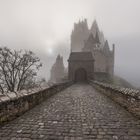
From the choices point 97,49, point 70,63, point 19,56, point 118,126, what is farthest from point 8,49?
point 97,49

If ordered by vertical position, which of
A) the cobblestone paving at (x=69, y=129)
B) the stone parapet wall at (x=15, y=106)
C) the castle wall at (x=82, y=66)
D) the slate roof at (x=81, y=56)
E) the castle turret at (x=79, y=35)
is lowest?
the cobblestone paving at (x=69, y=129)

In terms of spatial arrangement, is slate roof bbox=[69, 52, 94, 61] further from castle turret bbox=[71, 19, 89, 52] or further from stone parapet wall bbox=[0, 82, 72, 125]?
castle turret bbox=[71, 19, 89, 52]

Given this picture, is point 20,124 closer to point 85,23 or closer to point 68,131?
point 68,131

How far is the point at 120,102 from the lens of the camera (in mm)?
6707

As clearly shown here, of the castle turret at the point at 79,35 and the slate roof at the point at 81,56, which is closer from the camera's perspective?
the slate roof at the point at 81,56

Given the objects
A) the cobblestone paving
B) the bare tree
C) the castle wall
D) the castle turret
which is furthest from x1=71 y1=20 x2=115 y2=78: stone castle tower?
the cobblestone paving

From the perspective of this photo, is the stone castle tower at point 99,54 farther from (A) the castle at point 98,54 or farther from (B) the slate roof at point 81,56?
(B) the slate roof at point 81,56

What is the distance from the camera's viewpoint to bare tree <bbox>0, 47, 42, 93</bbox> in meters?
22.2

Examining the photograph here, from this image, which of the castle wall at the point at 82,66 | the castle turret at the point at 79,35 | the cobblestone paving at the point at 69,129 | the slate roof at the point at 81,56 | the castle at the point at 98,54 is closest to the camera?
the cobblestone paving at the point at 69,129

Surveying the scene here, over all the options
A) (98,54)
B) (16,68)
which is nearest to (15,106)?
(16,68)

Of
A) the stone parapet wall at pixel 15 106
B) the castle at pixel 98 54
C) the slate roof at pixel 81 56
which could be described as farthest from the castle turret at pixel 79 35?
the stone parapet wall at pixel 15 106

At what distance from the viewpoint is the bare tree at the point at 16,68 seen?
22.2 meters

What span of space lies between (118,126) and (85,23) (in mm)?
87350

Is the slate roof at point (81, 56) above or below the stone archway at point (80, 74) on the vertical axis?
above
